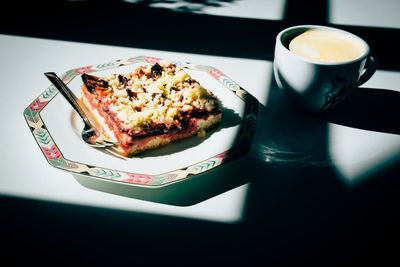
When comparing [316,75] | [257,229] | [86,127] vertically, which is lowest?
[257,229]

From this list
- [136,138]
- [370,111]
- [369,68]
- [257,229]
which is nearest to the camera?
[257,229]

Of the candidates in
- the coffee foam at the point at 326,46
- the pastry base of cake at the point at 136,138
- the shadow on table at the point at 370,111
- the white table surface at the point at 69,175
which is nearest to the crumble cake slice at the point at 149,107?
the pastry base of cake at the point at 136,138

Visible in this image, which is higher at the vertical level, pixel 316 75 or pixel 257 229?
pixel 316 75

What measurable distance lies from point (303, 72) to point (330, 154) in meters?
0.27

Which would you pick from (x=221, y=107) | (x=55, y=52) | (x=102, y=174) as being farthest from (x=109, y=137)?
(x=55, y=52)

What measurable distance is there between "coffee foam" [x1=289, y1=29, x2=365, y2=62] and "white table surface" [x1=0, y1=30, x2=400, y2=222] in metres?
0.24

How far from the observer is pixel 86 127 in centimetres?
95

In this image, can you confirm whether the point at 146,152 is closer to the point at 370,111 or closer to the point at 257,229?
the point at 257,229

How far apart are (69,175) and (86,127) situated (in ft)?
0.51

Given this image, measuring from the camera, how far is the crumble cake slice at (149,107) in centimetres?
90

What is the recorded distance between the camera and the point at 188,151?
35.0 inches

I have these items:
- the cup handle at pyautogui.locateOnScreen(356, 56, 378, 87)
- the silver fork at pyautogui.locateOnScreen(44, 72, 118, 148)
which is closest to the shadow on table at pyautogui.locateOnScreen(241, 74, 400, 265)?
the cup handle at pyautogui.locateOnScreen(356, 56, 378, 87)

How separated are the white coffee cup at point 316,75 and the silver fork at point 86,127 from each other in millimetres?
593

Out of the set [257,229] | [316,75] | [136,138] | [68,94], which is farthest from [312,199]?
[68,94]
